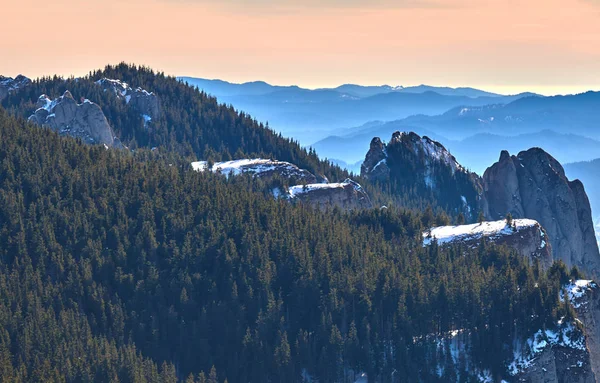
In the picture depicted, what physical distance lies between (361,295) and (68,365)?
1936 inches

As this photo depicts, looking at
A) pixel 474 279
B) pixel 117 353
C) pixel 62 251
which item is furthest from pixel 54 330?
pixel 474 279

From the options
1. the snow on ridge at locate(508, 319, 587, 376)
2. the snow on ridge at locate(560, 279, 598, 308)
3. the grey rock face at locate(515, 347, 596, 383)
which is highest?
the snow on ridge at locate(560, 279, 598, 308)

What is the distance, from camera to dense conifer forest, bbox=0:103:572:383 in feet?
537

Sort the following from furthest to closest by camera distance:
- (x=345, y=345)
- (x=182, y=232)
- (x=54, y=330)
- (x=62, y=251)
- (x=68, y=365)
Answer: (x=182, y=232) → (x=62, y=251) → (x=345, y=345) → (x=54, y=330) → (x=68, y=365)

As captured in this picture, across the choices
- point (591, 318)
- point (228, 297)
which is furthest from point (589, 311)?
point (228, 297)

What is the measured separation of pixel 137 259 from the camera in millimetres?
181375

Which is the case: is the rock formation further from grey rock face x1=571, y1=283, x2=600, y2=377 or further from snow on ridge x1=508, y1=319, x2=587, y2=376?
snow on ridge x1=508, y1=319, x2=587, y2=376

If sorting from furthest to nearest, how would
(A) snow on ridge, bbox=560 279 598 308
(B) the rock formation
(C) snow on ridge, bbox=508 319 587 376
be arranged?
1. (A) snow on ridge, bbox=560 279 598 308
2. (B) the rock formation
3. (C) snow on ridge, bbox=508 319 587 376

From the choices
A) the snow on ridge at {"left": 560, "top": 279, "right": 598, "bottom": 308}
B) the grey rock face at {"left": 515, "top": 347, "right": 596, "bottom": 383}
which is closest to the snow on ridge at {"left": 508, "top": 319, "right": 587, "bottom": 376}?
the grey rock face at {"left": 515, "top": 347, "right": 596, "bottom": 383}

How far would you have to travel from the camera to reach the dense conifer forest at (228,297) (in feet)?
537

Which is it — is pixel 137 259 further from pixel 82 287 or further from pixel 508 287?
pixel 508 287

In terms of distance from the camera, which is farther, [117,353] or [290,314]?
[290,314]

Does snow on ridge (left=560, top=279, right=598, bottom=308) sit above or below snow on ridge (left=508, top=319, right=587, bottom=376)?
above

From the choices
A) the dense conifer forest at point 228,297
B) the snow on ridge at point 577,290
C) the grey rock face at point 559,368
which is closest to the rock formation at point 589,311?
the snow on ridge at point 577,290
